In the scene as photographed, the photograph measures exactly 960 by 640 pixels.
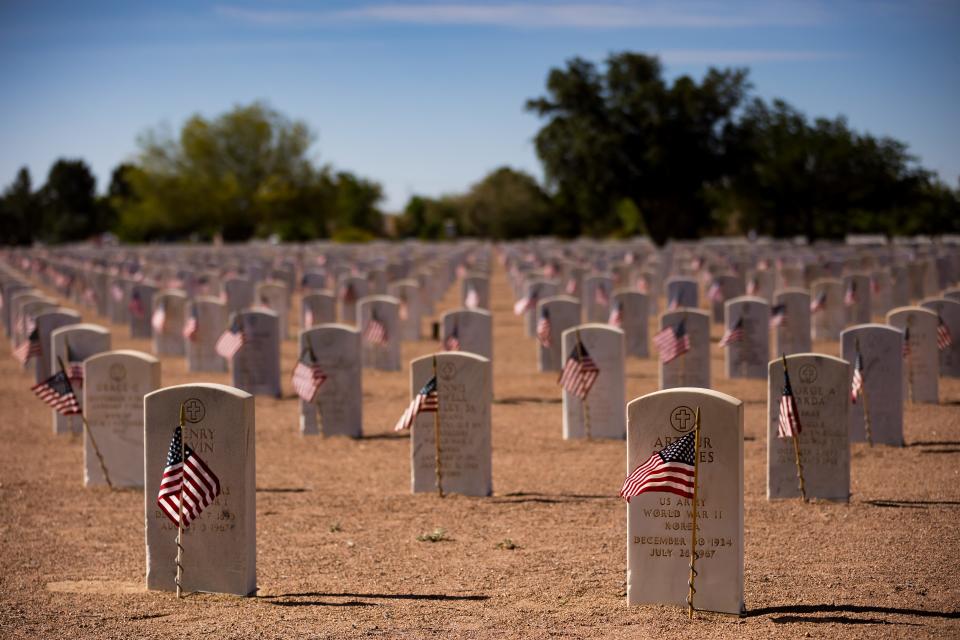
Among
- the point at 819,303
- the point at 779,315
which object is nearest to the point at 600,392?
the point at 779,315

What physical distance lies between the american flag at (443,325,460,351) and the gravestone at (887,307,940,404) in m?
5.06

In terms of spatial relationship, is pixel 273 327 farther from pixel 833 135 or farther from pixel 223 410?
pixel 833 135

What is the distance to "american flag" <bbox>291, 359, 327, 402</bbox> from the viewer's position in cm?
1213

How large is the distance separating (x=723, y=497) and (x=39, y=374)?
10270 millimetres

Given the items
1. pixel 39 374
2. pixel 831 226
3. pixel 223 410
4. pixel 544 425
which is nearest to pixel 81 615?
pixel 223 410

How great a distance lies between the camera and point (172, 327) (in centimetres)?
1986

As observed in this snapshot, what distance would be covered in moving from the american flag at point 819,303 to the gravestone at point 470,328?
7522mm

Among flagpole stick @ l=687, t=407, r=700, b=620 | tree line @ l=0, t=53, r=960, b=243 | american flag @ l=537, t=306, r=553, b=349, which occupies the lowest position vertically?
flagpole stick @ l=687, t=407, r=700, b=620

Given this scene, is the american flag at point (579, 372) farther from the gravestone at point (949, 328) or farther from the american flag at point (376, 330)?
the american flag at point (376, 330)

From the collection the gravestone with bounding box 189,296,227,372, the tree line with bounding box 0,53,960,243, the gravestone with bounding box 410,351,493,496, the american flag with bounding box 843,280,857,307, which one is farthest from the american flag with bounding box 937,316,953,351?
the tree line with bounding box 0,53,960,243

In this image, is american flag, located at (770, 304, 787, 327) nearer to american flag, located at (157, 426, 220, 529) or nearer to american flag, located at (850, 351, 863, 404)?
american flag, located at (850, 351, 863, 404)

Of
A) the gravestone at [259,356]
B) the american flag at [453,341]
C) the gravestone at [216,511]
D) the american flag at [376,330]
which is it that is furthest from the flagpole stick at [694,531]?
the american flag at [376,330]

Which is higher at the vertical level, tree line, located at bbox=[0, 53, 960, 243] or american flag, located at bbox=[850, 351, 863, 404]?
tree line, located at bbox=[0, 53, 960, 243]

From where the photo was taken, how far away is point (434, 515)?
30.6ft
